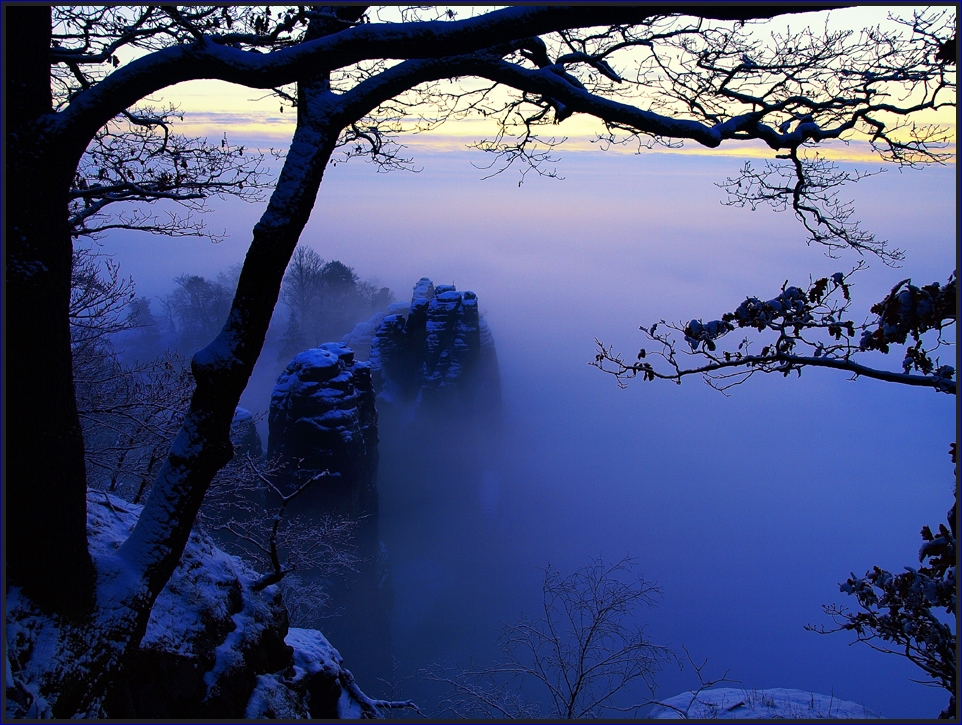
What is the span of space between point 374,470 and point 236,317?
2148 centimetres

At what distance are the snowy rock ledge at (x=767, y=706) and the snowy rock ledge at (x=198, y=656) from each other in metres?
4.47

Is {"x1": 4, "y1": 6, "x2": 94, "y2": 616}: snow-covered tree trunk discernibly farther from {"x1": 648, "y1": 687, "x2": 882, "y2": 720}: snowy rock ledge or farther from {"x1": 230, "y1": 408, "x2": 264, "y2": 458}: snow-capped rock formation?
{"x1": 230, "y1": 408, "x2": 264, "y2": 458}: snow-capped rock formation

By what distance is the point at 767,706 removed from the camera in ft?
22.0

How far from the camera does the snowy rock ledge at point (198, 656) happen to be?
3.28 m

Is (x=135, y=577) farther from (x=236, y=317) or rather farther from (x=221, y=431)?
(x=236, y=317)

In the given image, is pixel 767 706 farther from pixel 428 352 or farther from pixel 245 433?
pixel 428 352

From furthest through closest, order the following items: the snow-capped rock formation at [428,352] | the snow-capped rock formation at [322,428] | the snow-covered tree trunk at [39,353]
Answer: the snow-capped rock formation at [428,352], the snow-capped rock formation at [322,428], the snow-covered tree trunk at [39,353]

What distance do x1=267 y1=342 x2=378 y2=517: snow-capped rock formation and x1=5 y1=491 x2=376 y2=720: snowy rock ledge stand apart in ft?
42.6

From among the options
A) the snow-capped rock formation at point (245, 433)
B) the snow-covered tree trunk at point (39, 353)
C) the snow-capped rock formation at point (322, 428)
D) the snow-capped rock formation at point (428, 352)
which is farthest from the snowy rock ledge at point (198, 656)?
the snow-capped rock formation at point (428, 352)

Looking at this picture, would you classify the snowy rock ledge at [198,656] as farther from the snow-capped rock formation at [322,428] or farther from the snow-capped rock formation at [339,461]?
the snow-capped rock formation at [322,428]

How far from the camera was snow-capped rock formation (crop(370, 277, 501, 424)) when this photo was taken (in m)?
35.8

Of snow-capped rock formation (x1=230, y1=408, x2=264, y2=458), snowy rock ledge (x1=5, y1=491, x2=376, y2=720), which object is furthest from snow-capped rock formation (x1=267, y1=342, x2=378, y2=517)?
snowy rock ledge (x1=5, y1=491, x2=376, y2=720)

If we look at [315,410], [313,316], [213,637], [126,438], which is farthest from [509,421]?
[213,637]

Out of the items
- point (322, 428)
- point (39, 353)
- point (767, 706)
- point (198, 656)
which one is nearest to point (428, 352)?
point (322, 428)
